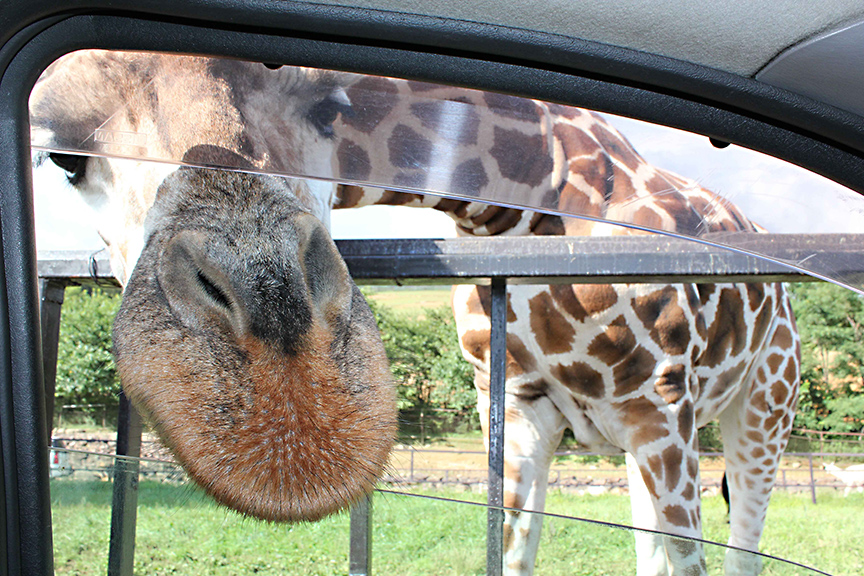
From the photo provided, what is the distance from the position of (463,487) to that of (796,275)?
8.28 meters

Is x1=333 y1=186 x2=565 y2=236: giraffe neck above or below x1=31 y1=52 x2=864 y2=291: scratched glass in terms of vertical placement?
above

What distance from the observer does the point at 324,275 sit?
538 mm

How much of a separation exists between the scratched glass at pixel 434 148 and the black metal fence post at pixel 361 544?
1.14ft

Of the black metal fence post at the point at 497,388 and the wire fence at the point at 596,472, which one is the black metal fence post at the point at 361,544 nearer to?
the black metal fence post at the point at 497,388

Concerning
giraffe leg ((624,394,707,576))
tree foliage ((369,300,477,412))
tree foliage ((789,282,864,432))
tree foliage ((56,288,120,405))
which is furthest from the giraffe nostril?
tree foliage ((789,282,864,432))

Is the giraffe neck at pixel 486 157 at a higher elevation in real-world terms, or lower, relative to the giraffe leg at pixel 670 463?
higher

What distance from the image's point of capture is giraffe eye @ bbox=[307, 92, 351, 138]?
466 mm

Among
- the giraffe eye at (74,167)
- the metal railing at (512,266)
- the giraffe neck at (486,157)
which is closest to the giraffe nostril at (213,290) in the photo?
the giraffe neck at (486,157)

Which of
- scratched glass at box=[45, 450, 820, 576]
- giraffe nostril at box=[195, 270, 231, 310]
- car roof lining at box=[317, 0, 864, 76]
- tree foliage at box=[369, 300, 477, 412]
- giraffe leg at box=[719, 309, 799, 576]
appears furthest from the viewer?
tree foliage at box=[369, 300, 477, 412]

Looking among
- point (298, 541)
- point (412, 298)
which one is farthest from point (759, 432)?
point (412, 298)

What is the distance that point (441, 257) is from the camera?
3.60ft

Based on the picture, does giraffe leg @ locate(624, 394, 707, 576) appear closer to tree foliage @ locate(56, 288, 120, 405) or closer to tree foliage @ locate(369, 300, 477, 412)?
tree foliage @ locate(56, 288, 120, 405)

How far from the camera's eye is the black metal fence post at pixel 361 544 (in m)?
0.73

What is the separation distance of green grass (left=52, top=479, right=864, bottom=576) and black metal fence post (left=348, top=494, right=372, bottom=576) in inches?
1.6
